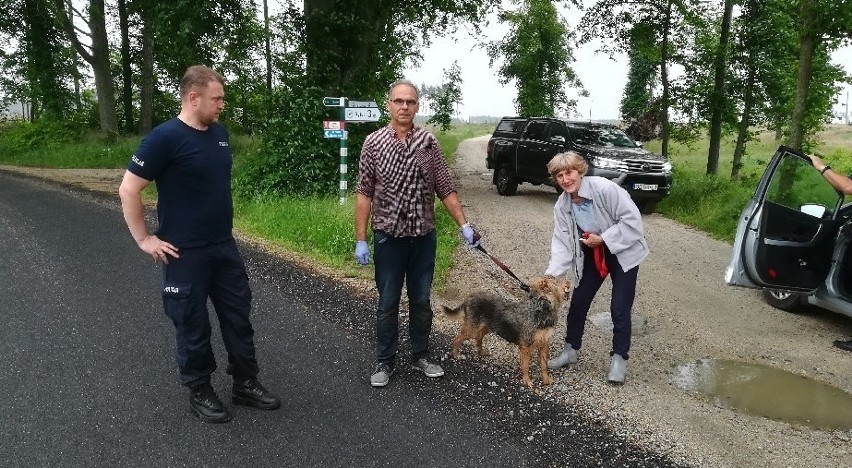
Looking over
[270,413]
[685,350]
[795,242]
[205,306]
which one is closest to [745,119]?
[795,242]

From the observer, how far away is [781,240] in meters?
5.41

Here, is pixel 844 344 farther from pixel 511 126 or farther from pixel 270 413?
pixel 511 126

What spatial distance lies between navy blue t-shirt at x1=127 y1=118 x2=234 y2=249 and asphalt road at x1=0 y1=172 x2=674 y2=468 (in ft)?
3.79

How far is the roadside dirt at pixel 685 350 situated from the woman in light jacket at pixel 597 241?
1.25 feet

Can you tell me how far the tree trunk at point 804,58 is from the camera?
7918 mm

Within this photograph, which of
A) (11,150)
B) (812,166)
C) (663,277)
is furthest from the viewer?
(11,150)

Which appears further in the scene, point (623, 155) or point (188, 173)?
point (623, 155)

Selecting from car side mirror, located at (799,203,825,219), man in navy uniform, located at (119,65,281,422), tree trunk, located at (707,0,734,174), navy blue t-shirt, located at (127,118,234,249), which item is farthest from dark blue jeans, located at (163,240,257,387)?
tree trunk, located at (707,0,734,174)

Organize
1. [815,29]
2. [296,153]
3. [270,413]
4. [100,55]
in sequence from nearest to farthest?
[270,413]
[815,29]
[296,153]
[100,55]

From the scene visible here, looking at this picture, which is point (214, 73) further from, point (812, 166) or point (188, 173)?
point (812, 166)

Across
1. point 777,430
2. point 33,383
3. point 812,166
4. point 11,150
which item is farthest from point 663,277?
point 11,150

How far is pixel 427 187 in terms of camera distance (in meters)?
4.05

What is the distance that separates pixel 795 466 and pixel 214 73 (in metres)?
3.90

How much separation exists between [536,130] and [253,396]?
457 inches
